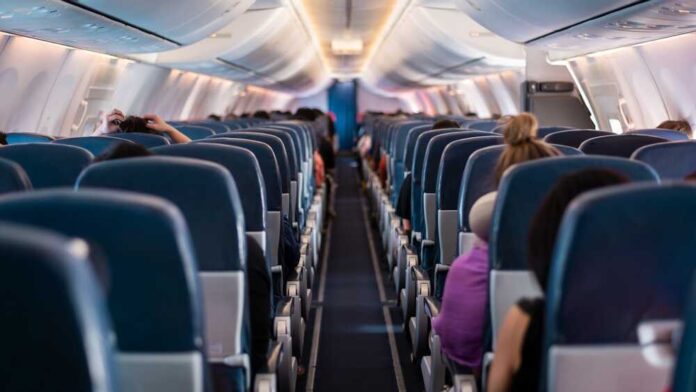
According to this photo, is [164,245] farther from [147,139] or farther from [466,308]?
[147,139]

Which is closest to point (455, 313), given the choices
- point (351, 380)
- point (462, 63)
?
point (351, 380)

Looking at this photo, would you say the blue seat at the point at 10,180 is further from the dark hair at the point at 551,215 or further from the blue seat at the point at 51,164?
the dark hair at the point at 551,215

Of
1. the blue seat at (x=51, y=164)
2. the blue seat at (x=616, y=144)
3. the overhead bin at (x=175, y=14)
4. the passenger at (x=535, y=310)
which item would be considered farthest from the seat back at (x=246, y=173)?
the overhead bin at (x=175, y=14)

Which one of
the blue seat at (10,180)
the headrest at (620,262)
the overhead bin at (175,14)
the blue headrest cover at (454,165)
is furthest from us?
the overhead bin at (175,14)

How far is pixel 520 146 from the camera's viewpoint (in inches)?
135

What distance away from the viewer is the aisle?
5.70 m

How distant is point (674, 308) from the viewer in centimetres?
232

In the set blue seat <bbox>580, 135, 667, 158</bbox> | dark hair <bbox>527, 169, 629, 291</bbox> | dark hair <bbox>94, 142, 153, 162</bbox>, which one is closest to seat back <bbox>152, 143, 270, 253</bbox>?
dark hair <bbox>94, 142, 153, 162</bbox>

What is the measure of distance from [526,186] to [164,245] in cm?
130

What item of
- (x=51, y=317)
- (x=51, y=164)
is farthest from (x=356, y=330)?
(x=51, y=317)

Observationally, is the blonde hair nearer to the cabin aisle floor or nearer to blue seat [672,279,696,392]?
blue seat [672,279,696,392]

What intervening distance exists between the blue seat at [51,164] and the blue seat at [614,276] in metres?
2.74

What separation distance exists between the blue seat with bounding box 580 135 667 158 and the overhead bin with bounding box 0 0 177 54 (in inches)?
142

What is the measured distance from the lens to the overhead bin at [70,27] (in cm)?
606
